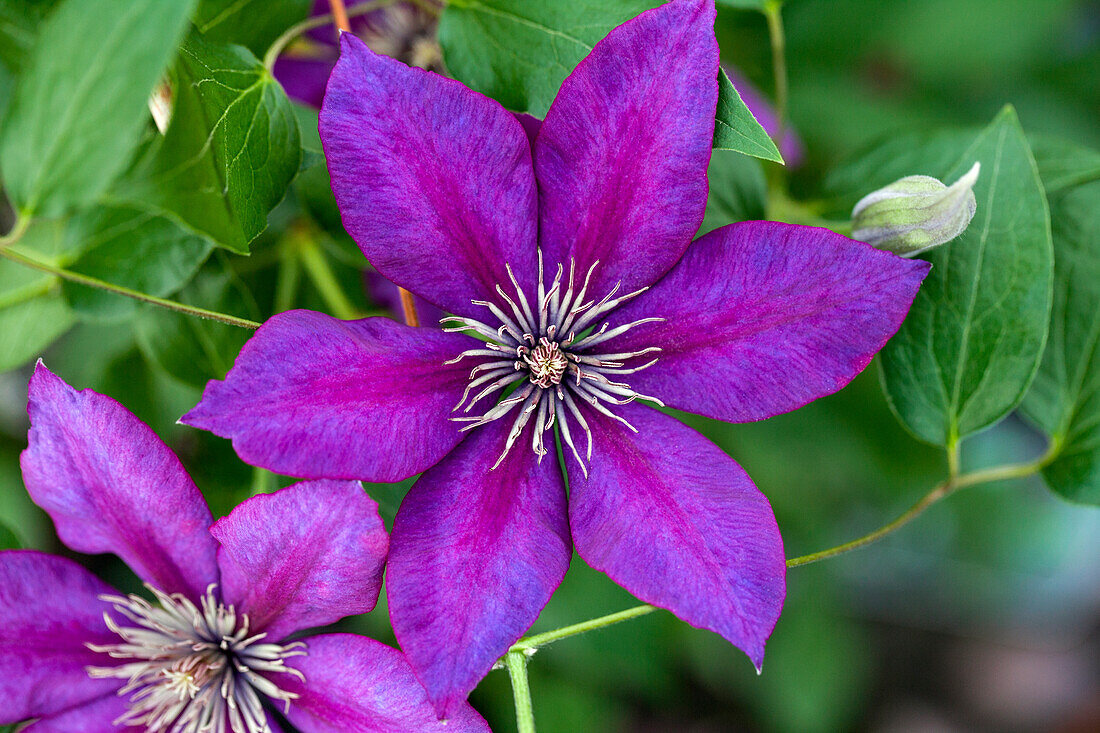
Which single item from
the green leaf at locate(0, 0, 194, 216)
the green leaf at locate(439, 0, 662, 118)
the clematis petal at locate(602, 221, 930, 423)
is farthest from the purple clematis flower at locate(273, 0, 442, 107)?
the clematis petal at locate(602, 221, 930, 423)

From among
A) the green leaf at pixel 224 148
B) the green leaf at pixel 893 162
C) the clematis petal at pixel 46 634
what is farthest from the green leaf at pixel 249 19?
the green leaf at pixel 893 162

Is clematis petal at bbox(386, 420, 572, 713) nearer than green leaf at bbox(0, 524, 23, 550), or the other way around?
clematis petal at bbox(386, 420, 572, 713)

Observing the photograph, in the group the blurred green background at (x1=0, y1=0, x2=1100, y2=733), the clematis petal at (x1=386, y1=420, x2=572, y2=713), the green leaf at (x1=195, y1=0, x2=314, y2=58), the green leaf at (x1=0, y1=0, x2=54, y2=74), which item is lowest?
the blurred green background at (x1=0, y1=0, x2=1100, y2=733)

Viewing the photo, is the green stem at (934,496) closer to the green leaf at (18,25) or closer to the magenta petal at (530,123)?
the magenta petal at (530,123)

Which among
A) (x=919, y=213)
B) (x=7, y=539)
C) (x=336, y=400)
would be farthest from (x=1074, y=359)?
(x=7, y=539)

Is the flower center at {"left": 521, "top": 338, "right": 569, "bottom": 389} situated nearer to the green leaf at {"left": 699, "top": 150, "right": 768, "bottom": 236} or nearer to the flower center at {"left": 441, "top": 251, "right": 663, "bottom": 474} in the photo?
the flower center at {"left": 441, "top": 251, "right": 663, "bottom": 474}

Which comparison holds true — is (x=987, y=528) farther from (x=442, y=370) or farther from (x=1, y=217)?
(x=1, y=217)
